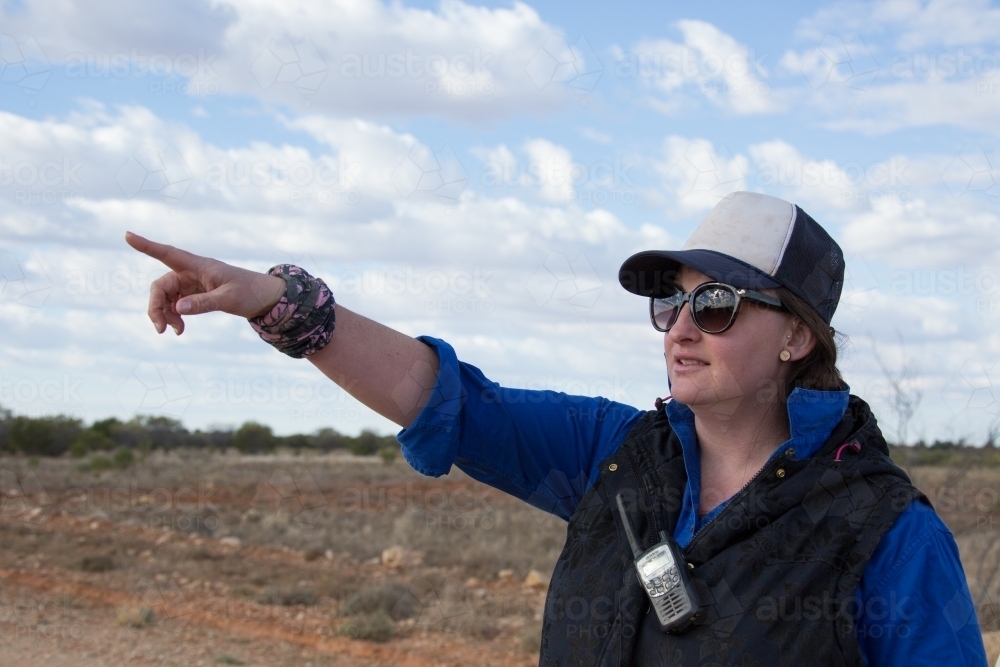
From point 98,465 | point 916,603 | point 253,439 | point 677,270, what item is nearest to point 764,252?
point 677,270

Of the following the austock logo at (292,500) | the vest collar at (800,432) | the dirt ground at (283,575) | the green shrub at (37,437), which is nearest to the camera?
the vest collar at (800,432)

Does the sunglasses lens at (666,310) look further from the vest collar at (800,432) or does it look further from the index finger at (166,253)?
the index finger at (166,253)

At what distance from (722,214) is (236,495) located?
2039 cm

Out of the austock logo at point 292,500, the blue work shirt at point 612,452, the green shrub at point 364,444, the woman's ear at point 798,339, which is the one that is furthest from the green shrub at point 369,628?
the green shrub at point 364,444

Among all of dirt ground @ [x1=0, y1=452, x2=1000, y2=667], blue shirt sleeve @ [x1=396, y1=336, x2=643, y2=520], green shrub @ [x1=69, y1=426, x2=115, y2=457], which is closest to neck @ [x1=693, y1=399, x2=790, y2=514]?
blue shirt sleeve @ [x1=396, y1=336, x2=643, y2=520]

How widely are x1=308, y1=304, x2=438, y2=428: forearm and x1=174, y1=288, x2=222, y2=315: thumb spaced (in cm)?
34

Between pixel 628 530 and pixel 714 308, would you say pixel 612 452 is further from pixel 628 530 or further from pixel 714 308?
pixel 714 308

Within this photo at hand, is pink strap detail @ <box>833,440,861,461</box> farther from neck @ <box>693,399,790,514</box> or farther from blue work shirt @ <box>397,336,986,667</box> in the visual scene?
neck @ <box>693,399,790,514</box>

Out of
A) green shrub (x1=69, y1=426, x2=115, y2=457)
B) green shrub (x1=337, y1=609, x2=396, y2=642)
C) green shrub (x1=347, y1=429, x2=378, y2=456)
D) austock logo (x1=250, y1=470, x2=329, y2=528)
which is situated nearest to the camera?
green shrub (x1=337, y1=609, x2=396, y2=642)

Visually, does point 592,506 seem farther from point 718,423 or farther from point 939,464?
point 939,464

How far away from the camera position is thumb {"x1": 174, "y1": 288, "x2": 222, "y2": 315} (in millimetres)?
2055

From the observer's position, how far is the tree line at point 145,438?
3544 cm

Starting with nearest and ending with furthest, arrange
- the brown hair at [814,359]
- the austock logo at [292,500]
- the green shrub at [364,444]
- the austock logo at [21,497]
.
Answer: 1. the brown hair at [814,359]
2. the austock logo at [21,497]
3. the austock logo at [292,500]
4. the green shrub at [364,444]

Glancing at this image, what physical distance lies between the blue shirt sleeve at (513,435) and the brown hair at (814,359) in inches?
17.0
